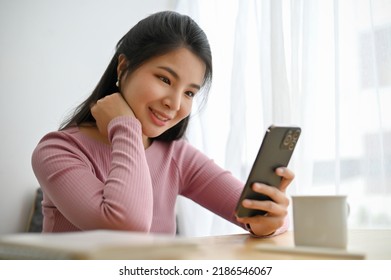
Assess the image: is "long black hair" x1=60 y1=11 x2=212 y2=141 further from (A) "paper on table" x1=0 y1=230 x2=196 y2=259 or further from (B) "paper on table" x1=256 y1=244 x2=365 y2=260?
(A) "paper on table" x1=0 y1=230 x2=196 y2=259

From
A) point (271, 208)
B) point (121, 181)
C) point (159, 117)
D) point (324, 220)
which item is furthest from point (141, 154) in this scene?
point (324, 220)

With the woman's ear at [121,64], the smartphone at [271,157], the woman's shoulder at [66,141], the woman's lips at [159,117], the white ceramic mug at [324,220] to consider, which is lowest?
the white ceramic mug at [324,220]

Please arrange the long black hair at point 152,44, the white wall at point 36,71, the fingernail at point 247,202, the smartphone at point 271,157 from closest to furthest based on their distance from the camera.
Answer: the smartphone at point 271,157 < the fingernail at point 247,202 < the long black hair at point 152,44 < the white wall at point 36,71

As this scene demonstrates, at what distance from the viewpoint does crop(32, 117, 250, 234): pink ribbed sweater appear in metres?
0.86

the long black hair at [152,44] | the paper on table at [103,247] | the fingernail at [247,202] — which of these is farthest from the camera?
the long black hair at [152,44]

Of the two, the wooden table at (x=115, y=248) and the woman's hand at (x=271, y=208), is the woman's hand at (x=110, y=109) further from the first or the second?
the wooden table at (x=115, y=248)

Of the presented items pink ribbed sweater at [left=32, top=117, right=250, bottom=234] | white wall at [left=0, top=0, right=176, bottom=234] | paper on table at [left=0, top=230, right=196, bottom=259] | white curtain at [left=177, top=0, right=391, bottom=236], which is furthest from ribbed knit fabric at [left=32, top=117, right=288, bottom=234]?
white wall at [left=0, top=0, right=176, bottom=234]

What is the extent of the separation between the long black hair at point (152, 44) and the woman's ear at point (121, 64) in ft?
0.04

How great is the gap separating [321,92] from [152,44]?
2.68ft

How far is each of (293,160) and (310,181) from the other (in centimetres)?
10

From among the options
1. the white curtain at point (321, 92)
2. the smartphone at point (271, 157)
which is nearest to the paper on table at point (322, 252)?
the smartphone at point (271, 157)

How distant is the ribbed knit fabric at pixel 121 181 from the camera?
0.86m

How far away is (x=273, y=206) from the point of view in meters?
0.96
